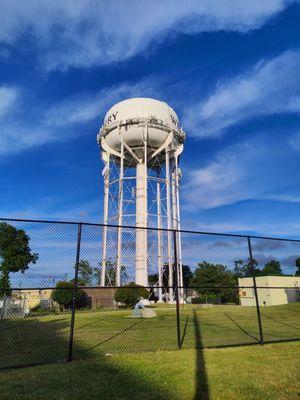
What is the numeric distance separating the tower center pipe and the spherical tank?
9.79 feet

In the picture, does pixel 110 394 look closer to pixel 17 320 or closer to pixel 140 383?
pixel 140 383

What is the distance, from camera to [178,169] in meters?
38.8

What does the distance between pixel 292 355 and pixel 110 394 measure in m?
4.53

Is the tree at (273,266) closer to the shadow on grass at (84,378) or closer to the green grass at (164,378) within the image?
the green grass at (164,378)

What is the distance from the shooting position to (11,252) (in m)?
10.9

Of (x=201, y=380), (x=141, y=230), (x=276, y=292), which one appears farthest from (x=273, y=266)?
(x=201, y=380)

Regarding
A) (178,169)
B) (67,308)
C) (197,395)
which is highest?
(178,169)

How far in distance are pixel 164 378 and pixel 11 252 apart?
272 inches

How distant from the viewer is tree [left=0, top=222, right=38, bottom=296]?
7.59 m

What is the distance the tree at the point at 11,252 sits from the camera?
7.59 metres

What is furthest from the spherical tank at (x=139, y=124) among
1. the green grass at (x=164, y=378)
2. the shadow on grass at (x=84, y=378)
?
the green grass at (x=164, y=378)

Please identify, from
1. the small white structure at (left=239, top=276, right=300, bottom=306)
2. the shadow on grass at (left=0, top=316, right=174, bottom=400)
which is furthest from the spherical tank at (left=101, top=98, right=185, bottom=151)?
the shadow on grass at (left=0, top=316, right=174, bottom=400)

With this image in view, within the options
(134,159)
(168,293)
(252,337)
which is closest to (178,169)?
(134,159)

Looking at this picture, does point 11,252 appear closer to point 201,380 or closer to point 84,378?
point 84,378
